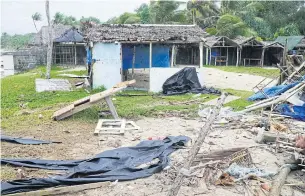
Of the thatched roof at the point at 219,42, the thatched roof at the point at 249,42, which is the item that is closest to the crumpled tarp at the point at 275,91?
the thatched roof at the point at 219,42

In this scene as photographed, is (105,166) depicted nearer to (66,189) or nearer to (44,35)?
(66,189)

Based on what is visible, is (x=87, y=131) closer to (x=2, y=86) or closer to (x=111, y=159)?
(x=111, y=159)

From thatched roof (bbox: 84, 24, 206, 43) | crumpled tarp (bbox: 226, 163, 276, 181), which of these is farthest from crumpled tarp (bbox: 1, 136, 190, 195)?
thatched roof (bbox: 84, 24, 206, 43)

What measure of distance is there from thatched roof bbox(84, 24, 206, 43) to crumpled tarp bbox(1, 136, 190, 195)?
9.42m

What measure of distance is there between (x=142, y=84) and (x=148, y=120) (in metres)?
8.18

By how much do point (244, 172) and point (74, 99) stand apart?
9.54 metres

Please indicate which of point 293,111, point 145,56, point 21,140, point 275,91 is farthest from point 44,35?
point 293,111

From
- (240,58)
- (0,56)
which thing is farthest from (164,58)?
(0,56)

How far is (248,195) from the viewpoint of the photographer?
566 centimetres

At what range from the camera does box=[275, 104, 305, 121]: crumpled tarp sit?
11.1 meters

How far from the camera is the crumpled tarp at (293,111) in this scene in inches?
438

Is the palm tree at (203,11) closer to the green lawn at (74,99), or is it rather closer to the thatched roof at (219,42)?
the thatched roof at (219,42)

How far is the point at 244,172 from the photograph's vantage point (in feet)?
20.8

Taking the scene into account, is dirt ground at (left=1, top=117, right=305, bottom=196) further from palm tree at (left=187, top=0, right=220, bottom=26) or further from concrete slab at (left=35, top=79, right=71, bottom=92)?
palm tree at (left=187, top=0, right=220, bottom=26)
